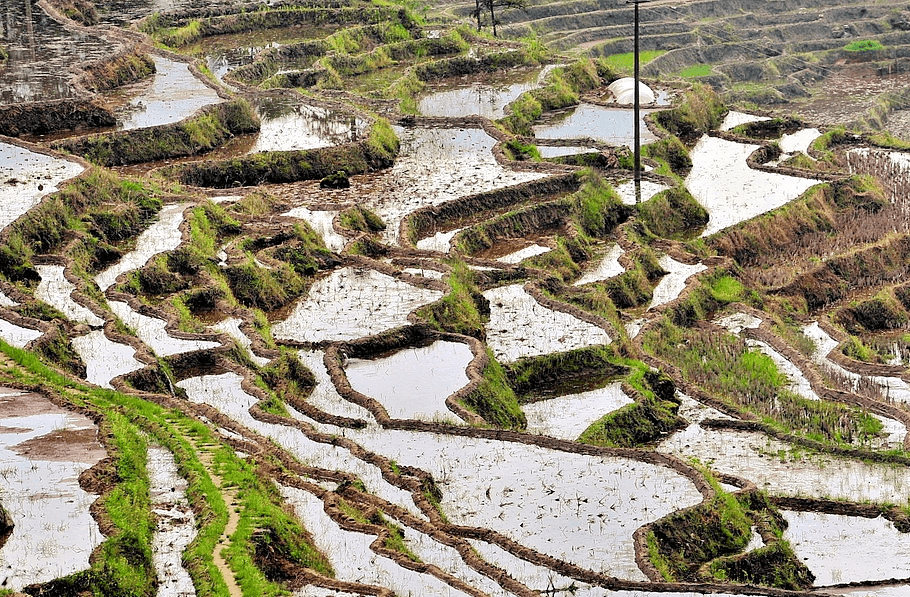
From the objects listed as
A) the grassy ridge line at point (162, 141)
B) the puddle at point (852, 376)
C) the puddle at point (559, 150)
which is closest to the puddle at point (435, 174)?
the puddle at point (559, 150)

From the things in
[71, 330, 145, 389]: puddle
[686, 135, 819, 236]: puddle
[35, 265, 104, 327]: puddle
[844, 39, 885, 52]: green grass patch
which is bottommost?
[844, 39, 885, 52]: green grass patch

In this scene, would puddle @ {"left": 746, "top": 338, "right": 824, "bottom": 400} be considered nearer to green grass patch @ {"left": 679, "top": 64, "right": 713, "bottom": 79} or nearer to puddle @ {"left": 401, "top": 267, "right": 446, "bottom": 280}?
puddle @ {"left": 401, "top": 267, "right": 446, "bottom": 280}

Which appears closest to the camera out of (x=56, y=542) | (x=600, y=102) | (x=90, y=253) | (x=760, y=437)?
(x=56, y=542)

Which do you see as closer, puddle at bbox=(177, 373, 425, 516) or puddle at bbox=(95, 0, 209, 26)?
puddle at bbox=(177, 373, 425, 516)

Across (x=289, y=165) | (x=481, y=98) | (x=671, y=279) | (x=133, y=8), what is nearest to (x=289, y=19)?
(x=133, y=8)

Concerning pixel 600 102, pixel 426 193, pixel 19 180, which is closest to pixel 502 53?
pixel 600 102

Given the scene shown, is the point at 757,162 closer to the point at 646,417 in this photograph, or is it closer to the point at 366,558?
the point at 646,417

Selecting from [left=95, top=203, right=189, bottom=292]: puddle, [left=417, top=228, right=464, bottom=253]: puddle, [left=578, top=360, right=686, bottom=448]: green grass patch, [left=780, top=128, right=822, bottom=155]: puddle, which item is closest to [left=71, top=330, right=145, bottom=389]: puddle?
[left=95, top=203, right=189, bottom=292]: puddle
